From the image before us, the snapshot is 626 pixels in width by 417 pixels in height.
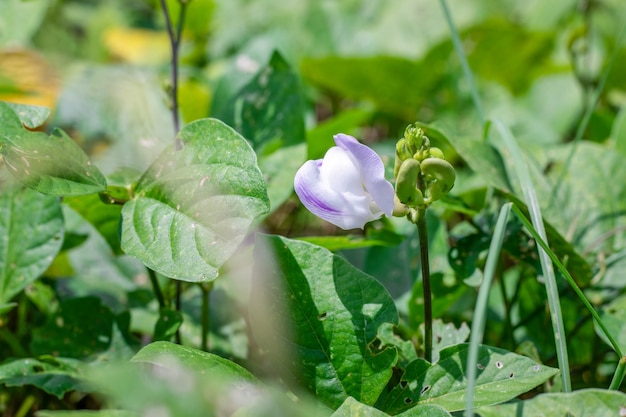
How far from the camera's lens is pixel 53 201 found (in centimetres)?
127

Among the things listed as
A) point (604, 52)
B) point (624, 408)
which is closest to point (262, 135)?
point (624, 408)

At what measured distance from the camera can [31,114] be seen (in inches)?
43.9

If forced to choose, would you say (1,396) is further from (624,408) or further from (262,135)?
(624,408)

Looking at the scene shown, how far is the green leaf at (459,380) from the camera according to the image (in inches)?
36.9

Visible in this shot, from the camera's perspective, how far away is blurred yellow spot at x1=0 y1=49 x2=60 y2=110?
92.8 inches

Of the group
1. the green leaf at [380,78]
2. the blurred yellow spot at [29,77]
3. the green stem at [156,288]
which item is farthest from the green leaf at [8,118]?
the green leaf at [380,78]

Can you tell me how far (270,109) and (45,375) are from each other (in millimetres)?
700

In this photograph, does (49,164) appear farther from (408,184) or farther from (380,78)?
(380,78)

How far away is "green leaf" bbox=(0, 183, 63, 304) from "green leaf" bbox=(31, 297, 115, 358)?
0.32ft

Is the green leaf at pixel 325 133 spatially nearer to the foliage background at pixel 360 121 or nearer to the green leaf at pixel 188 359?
the foliage background at pixel 360 121

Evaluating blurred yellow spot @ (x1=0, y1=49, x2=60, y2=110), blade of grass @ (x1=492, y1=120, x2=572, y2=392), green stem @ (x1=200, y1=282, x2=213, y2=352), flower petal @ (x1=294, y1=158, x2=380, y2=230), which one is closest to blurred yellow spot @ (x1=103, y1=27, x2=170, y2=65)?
blurred yellow spot @ (x1=0, y1=49, x2=60, y2=110)

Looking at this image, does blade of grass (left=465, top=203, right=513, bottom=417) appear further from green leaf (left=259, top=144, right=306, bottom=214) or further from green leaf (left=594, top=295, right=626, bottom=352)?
green leaf (left=259, top=144, right=306, bottom=214)

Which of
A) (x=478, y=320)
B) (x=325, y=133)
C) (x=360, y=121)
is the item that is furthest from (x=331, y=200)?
(x=360, y=121)

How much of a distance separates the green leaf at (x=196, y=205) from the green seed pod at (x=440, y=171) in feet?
0.75
